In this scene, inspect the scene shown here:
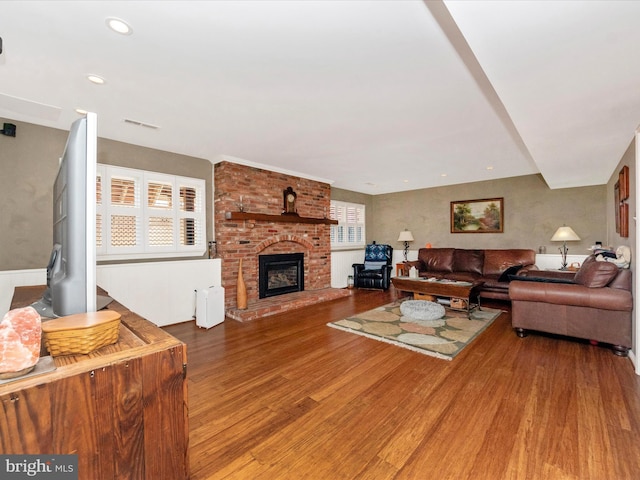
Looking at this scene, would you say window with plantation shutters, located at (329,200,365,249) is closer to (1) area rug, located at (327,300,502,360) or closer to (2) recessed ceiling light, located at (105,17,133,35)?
(1) area rug, located at (327,300,502,360)

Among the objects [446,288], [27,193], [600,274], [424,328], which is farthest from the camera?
[446,288]

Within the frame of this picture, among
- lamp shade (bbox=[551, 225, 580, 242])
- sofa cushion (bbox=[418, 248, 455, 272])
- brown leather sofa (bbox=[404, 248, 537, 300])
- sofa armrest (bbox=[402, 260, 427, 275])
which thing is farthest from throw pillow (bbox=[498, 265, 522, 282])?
sofa armrest (bbox=[402, 260, 427, 275])

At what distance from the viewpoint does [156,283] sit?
12.3 feet

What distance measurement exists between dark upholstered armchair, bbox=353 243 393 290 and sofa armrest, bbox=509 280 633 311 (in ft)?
9.99


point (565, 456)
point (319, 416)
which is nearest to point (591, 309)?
point (565, 456)

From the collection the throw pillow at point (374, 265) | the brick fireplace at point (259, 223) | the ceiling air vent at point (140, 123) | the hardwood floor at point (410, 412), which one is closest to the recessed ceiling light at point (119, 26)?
the ceiling air vent at point (140, 123)

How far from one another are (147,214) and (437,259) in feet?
17.4

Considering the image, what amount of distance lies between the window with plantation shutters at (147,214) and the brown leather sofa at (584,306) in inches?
171

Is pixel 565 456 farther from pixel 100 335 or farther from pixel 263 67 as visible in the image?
pixel 263 67

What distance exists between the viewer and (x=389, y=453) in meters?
1.58

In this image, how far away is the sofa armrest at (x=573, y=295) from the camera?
2719mm

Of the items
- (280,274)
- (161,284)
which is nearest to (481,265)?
(280,274)

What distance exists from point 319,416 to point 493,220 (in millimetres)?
5694

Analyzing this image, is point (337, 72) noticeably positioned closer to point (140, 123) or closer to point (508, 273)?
point (140, 123)
